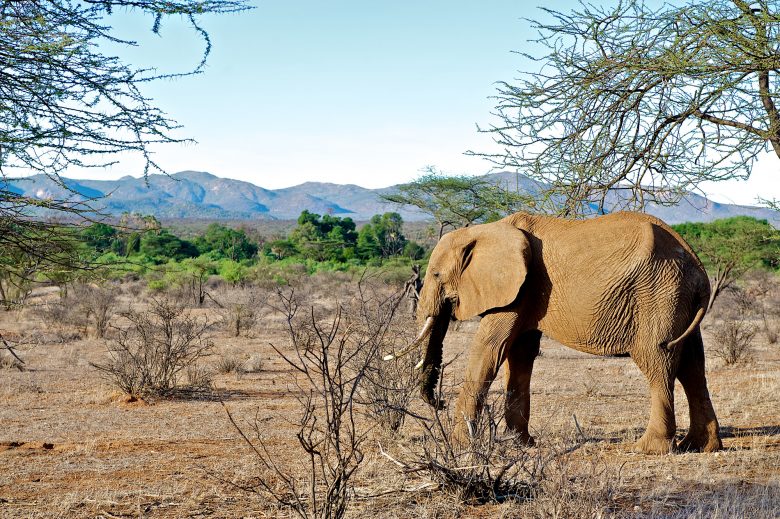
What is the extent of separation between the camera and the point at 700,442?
24.3 ft

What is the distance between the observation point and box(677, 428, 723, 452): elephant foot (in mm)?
7355

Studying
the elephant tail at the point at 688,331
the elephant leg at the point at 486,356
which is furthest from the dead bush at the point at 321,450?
the elephant tail at the point at 688,331

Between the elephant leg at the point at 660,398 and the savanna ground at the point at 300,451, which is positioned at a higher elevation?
the elephant leg at the point at 660,398

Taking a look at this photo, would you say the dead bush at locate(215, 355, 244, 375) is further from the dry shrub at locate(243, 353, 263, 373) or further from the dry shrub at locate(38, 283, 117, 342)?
the dry shrub at locate(38, 283, 117, 342)

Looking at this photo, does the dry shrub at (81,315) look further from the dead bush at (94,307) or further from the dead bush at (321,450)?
the dead bush at (321,450)

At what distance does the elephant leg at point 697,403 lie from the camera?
24.2ft

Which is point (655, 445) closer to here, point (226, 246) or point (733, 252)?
point (733, 252)

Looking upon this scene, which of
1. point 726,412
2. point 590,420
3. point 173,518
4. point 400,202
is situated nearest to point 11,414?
point 173,518

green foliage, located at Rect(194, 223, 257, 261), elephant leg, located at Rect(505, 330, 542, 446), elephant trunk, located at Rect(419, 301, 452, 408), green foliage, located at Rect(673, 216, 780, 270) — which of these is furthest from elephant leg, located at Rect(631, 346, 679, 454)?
green foliage, located at Rect(194, 223, 257, 261)

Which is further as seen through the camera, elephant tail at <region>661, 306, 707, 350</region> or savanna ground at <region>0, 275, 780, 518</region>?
elephant tail at <region>661, 306, 707, 350</region>

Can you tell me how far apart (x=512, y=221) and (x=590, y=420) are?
264 centimetres

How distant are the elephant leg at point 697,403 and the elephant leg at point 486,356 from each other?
1540 mm

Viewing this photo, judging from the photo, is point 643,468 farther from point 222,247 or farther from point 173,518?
point 222,247

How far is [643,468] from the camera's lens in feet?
21.3
